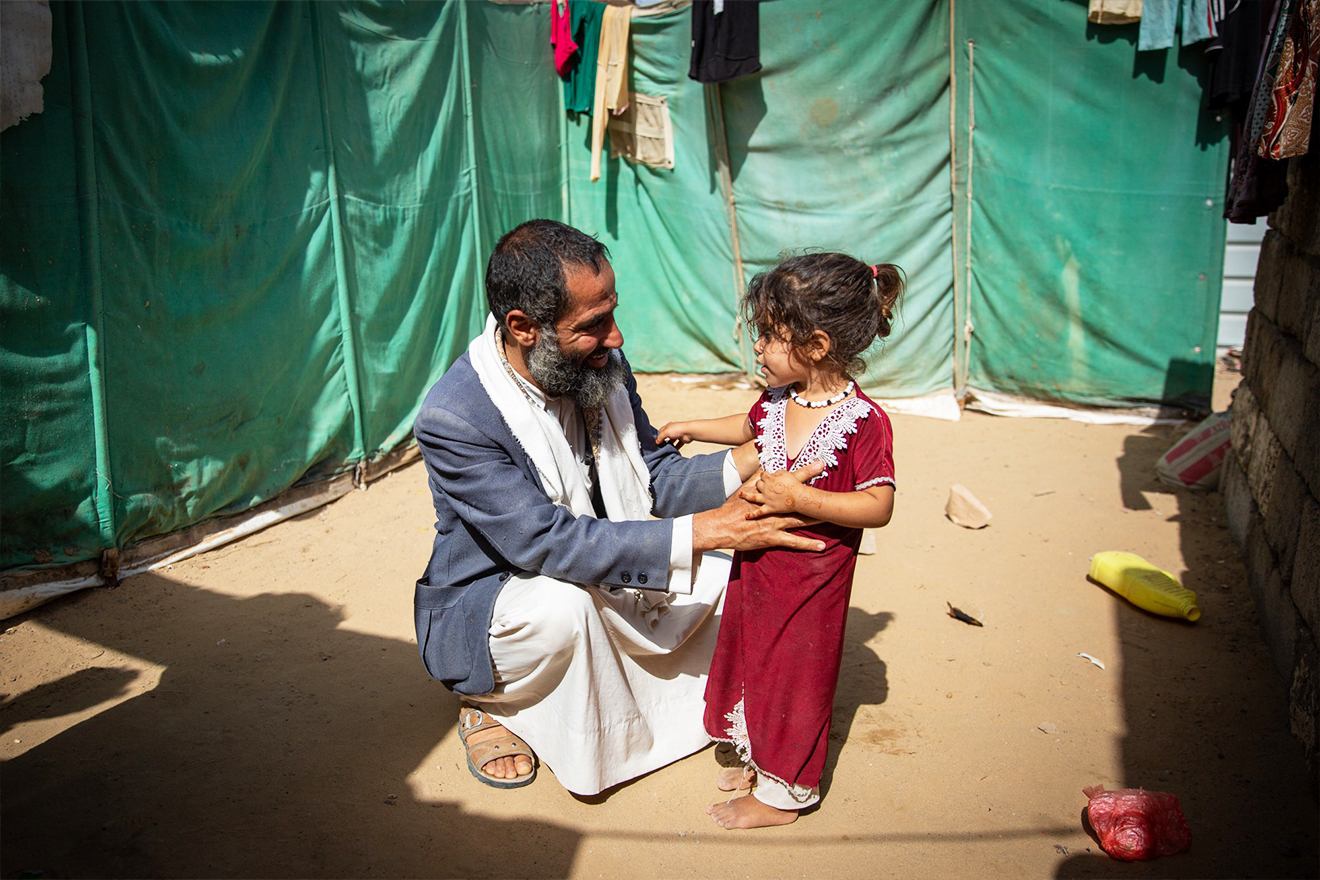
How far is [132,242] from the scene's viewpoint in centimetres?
385

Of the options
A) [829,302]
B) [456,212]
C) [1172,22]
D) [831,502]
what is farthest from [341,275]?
[1172,22]

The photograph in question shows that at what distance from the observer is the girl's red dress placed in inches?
92.3

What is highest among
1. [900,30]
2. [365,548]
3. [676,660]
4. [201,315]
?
[900,30]

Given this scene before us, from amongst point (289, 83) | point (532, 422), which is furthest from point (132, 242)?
point (532, 422)

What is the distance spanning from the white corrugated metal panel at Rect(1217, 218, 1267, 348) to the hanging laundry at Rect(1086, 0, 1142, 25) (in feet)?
10.3

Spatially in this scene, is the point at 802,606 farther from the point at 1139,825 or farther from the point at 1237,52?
the point at 1237,52

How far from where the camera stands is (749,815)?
252cm

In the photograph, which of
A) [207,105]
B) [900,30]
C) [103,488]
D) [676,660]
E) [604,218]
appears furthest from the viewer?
[604,218]

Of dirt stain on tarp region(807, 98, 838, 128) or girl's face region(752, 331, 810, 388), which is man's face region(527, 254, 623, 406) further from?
dirt stain on tarp region(807, 98, 838, 128)

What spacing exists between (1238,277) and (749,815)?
8.36m

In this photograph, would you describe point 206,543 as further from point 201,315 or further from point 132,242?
point 132,242

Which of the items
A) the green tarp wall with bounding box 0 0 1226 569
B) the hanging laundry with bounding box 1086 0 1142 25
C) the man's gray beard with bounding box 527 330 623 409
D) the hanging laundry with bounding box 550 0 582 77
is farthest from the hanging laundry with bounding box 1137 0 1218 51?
the man's gray beard with bounding box 527 330 623 409

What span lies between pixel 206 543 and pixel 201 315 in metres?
1.10

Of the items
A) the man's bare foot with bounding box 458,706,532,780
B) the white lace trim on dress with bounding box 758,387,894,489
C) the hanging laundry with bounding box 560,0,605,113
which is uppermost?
the hanging laundry with bounding box 560,0,605,113
